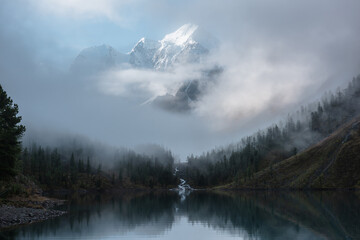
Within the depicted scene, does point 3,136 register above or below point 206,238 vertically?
above

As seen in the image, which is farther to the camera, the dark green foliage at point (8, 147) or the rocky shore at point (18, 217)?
the dark green foliage at point (8, 147)

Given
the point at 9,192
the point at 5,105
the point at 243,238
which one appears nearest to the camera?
the point at 243,238

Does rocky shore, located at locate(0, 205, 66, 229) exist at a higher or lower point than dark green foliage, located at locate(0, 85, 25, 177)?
lower

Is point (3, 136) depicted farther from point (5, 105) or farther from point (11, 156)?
point (5, 105)

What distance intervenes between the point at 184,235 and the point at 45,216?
37.5 meters

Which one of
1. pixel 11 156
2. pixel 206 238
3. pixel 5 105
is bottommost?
pixel 206 238

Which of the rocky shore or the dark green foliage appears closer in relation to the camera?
the rocky shore

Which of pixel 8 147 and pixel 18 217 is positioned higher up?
pixel 8 147

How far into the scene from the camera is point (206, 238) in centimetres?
5209

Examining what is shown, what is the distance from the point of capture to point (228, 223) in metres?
67.7

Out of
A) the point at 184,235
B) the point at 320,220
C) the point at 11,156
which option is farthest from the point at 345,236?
the point at 11,156

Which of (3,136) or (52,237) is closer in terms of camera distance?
(52,237)

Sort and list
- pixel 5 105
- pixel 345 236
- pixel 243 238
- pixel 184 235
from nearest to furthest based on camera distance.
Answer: pixel 345 236, pixel 243 238, pixel 184 235, pixel 5 105

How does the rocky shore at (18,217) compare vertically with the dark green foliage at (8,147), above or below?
below
